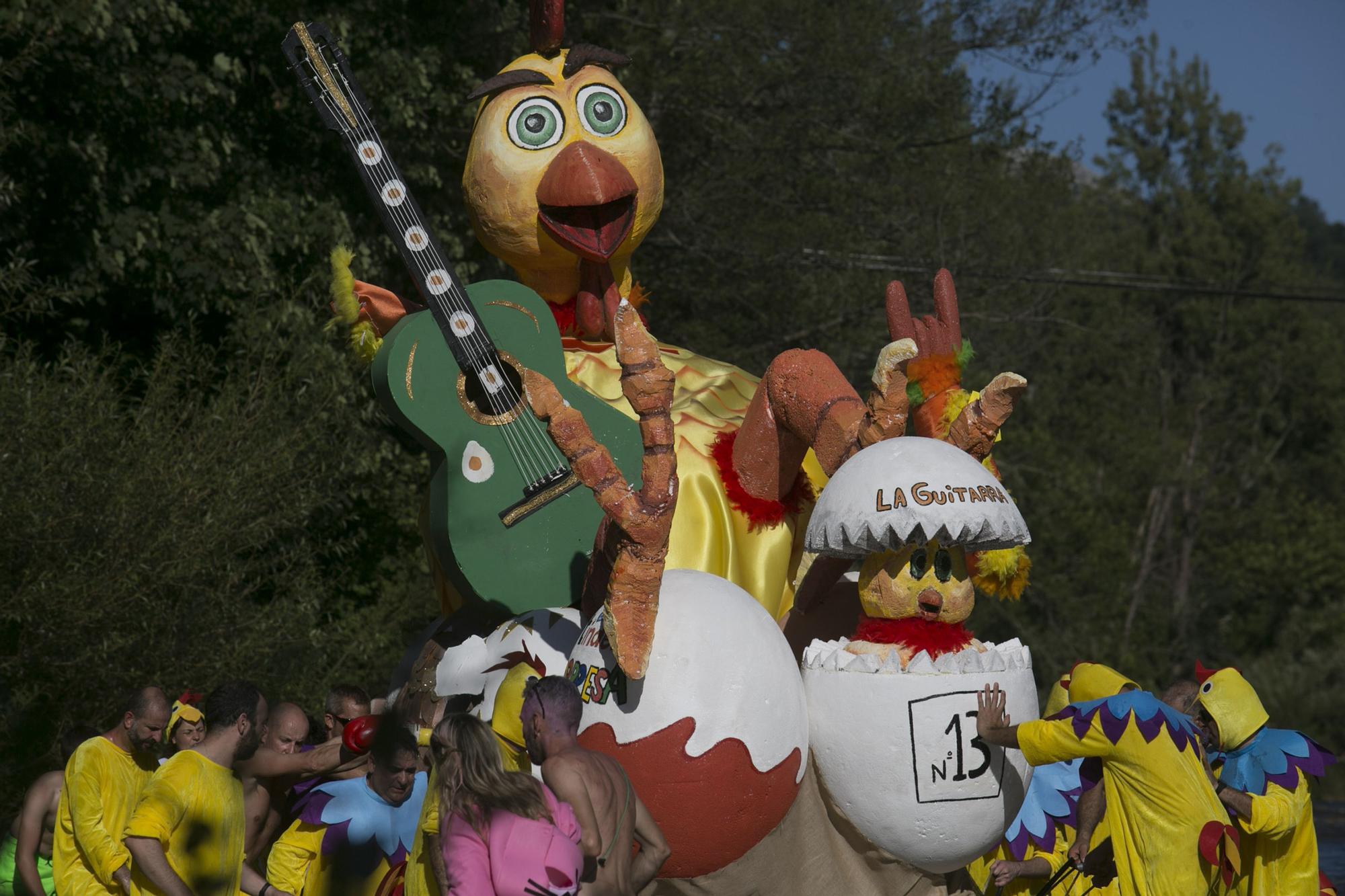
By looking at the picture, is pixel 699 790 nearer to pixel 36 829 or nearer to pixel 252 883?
pixel 252 883

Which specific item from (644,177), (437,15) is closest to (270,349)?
(437,15)

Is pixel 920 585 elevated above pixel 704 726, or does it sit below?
above

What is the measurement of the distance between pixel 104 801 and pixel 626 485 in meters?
2.02

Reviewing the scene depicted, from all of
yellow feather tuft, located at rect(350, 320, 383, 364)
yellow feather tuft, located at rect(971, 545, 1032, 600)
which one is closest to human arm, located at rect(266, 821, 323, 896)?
yellow feather tuft, located at rect(350, 320, 383, 364)

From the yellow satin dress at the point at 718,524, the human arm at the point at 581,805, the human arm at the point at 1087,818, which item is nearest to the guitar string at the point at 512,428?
the yellow satin dress at the point at 718,524

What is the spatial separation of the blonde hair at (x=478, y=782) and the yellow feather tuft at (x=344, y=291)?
2406 millimetres

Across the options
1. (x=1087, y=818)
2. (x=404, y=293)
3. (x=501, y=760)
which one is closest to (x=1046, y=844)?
(x=1087, y=818)

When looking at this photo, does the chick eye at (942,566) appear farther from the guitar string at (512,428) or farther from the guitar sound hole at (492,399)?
the guitar sound hole at (492,399)

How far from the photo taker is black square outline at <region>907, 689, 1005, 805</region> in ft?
14.0

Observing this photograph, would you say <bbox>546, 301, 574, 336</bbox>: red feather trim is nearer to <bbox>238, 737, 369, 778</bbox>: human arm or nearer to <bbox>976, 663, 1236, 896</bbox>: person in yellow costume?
<bbox>238, 737, 369, 778</bbox>: human arm

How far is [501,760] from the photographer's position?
3611 mm

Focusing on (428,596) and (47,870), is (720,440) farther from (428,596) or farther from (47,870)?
(428,596)

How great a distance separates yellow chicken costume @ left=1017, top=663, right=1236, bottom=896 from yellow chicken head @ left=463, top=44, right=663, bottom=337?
7.23 ft

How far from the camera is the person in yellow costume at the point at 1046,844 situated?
17.1 ft
